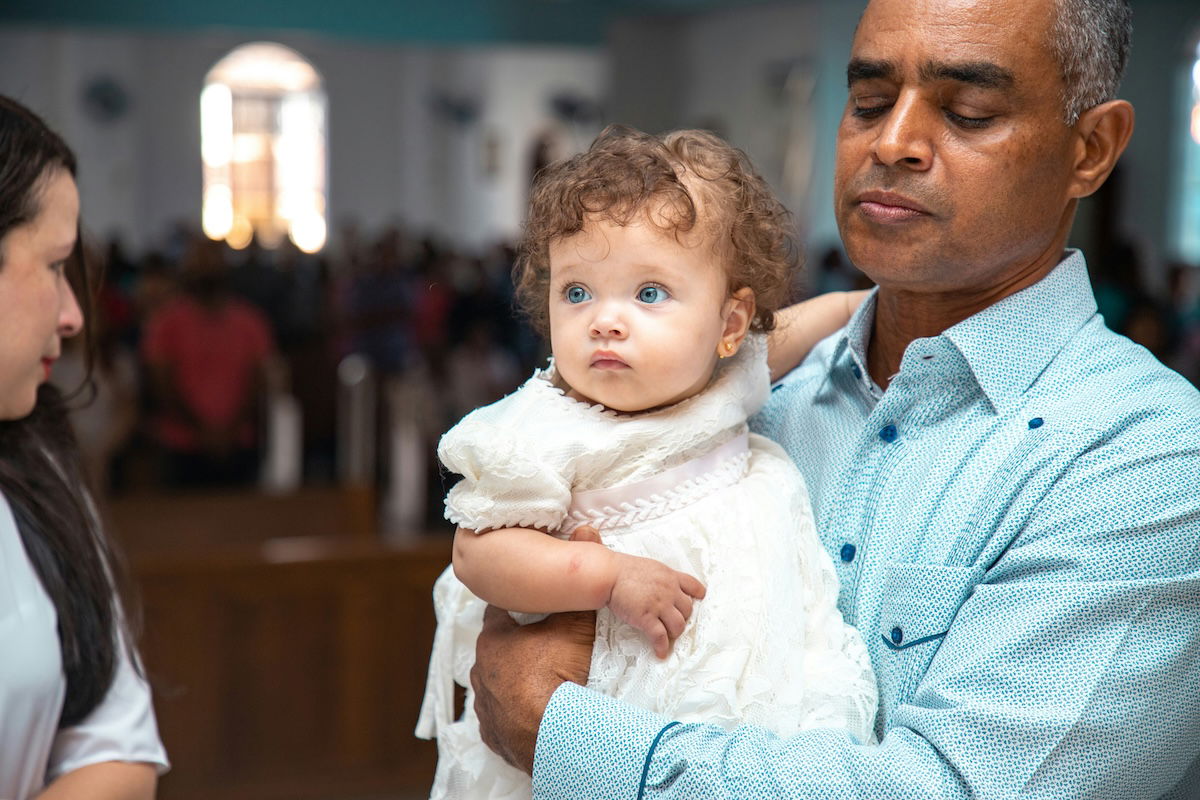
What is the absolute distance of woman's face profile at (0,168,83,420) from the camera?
6.05 feet

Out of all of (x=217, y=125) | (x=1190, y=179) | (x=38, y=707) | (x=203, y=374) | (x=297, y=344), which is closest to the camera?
(x=38, y=707)

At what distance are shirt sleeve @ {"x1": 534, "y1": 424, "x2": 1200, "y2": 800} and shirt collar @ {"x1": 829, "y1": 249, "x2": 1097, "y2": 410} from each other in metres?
0.18

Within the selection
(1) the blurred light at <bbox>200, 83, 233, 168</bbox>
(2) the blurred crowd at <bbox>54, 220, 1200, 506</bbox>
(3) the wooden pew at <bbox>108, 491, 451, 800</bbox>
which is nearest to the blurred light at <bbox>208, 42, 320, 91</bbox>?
(1) the blurred light at <bbox>200, 83, 233, 168</bbox>

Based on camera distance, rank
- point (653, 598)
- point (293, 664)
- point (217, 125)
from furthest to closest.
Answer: point (217, 125) → point (293, 664) → point (653, 598)

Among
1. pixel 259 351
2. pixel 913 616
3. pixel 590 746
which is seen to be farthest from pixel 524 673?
pixel 259 351

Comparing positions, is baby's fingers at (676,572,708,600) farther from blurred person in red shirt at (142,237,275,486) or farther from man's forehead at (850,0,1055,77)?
blurred person in red shirt at (142,237,275,486)

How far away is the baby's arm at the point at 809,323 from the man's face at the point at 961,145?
0.89ft

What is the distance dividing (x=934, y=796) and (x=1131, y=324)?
524 centimetres

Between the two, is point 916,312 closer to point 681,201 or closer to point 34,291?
point 681,201

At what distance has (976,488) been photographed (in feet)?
5.02

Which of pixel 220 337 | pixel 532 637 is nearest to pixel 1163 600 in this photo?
pixel 532 637

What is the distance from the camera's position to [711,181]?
1577 mm

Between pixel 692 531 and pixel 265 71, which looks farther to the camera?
pixel 265 71

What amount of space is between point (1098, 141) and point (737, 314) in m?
0.51
